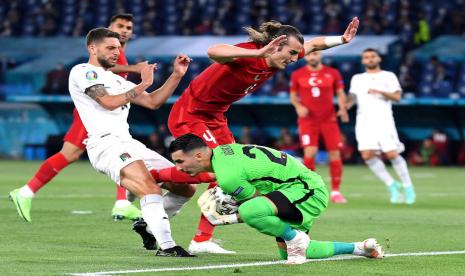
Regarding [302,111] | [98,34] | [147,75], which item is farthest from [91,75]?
[302,111]

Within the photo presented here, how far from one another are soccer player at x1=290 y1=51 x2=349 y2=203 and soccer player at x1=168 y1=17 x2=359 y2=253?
7127 millimetres

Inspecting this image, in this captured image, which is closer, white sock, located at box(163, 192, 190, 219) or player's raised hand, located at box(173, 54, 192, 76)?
player's raised hand, located at box(173, 54, 192, 76)

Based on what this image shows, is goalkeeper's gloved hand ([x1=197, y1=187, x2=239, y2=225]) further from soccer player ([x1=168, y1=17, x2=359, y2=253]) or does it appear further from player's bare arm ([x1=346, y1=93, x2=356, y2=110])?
player's bare arm ([x1=346, y1=93, x2=356, y2=110])

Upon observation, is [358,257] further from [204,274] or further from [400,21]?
[400,21]

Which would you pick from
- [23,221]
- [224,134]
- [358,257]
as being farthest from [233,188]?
[23,221]

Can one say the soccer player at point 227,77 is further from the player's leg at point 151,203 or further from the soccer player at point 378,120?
the soccer player at point 378,120

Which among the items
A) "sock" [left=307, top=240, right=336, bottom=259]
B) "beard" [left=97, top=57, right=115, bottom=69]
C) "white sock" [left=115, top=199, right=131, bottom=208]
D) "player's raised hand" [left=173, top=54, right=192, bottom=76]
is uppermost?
"player's raised hand" [left=173, top=54, right=192, bottom=76]

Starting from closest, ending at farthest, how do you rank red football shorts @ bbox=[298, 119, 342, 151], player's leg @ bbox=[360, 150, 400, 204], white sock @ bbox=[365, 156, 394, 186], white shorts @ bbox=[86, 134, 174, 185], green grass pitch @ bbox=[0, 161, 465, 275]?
green grass pitch @ bbox=[0, 161, 465, 275] < white shorts @ bbox=[86, 134, 174, 185] < player's leg @ bbox=[360, 150, 400, 204] < white sock @ bbox=[365, 156, 394, 186] < red football shorts @ bbox=[298, 119, 342, 151]

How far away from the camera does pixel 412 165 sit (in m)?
31.5

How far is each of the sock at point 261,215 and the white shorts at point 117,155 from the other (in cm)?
160

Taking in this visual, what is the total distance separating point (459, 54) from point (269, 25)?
23752mm

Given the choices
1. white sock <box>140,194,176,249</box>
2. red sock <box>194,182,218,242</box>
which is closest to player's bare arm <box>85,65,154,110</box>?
white sock <box>140,194,176,249</box>

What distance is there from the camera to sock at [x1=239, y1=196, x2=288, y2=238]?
8492 mm

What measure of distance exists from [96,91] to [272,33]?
161 cm
